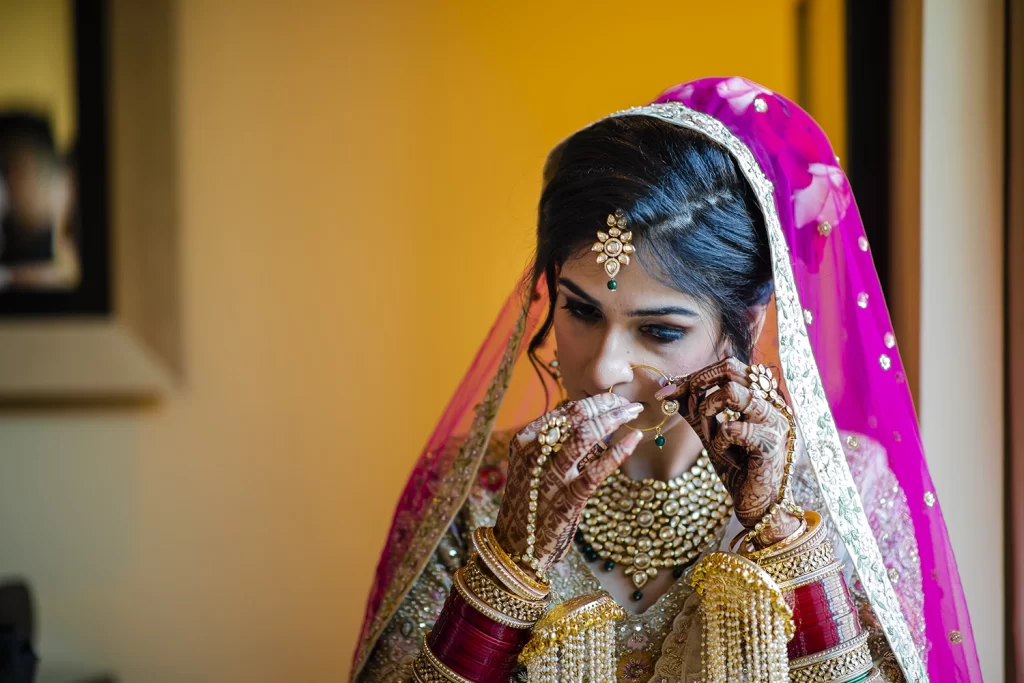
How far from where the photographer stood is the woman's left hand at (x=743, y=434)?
3.02 ft

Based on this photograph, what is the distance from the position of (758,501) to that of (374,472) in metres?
1.12

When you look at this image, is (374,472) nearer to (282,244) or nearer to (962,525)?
(282,244)

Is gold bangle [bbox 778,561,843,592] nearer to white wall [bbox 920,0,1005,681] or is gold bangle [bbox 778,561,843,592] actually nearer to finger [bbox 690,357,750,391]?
finger [bbox 690,357,750,391]

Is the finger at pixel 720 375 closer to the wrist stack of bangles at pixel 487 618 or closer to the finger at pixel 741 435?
the finger at pixel 741 435

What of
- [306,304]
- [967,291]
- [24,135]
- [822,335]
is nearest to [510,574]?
[822,335]

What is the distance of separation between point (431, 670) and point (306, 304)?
1055 millimetres

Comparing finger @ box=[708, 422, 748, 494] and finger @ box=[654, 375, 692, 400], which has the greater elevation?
finger @ box=[654, 375, 692, 400]

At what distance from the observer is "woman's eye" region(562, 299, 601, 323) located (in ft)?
3.46

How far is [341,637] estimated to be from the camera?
191cm

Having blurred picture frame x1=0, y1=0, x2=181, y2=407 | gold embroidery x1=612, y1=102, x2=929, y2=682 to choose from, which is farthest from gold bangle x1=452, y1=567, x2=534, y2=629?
blurred picture frame x1=0, y1=0, x2=181, y2=407

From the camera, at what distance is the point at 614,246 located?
3.33 feet

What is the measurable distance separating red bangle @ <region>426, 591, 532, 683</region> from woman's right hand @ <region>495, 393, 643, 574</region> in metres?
0.08

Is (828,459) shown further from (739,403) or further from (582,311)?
(582,311)

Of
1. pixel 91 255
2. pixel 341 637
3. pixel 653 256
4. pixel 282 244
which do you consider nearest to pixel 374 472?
pixel 341 637
